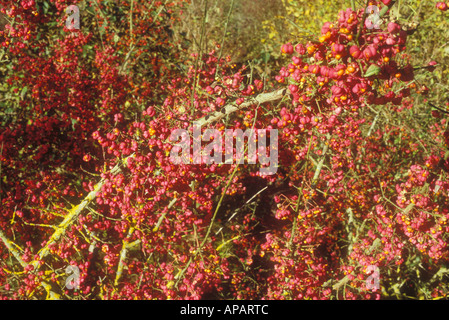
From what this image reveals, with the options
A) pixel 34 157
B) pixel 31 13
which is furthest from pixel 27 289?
pixel 31 13

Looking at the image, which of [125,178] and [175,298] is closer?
[125,178]

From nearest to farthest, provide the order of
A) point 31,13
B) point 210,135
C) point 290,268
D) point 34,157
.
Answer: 1. point 210,135
2. point 290,268
3. point 31,13
4. point 34,157

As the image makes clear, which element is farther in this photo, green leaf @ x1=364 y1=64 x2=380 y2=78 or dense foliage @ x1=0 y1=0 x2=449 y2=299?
dense foliage @ x1=0 y1=0 x2=449 y2=299

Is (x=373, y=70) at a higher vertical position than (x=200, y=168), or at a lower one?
higher

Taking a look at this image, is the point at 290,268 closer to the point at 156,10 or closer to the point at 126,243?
the point at 126,243

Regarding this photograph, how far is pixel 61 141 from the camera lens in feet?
17.2

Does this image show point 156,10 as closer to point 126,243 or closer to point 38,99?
point 38,99

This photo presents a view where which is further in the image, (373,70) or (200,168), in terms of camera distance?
(200,168)

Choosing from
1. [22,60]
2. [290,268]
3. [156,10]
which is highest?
[156,10]

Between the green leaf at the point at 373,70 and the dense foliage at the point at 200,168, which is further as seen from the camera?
the dense foliage at the point at 200,168

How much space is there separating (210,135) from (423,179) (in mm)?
2232

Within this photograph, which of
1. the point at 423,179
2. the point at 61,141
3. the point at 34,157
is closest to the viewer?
the point at 423,179

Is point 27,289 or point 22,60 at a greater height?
point 22,60

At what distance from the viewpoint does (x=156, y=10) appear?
22.4 ft
